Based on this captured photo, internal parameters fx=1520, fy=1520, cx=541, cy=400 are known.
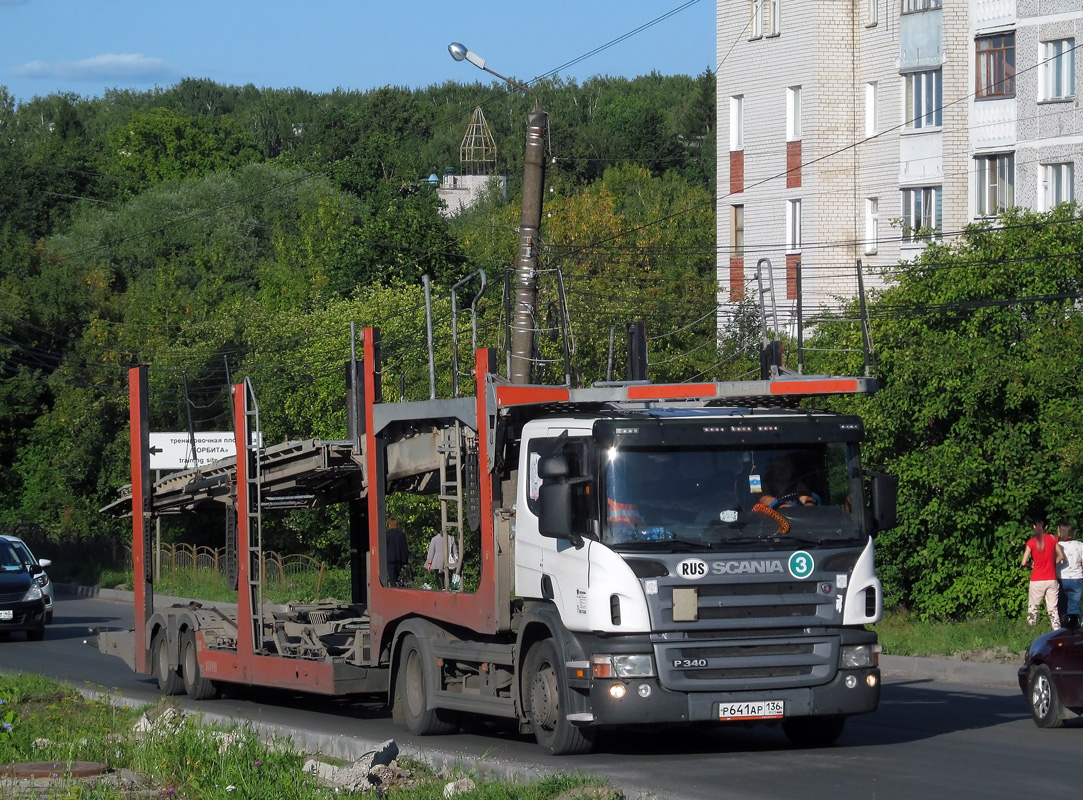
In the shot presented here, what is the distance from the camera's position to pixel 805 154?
47.9 metres

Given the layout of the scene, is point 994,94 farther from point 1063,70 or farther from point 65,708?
point 65,708

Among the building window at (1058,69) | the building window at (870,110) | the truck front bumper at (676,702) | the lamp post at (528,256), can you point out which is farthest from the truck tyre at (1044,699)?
the building window at (870,110)

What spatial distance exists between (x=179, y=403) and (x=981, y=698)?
41.0m

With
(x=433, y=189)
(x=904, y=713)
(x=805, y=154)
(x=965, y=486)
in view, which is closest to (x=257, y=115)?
(x=433, y=189)

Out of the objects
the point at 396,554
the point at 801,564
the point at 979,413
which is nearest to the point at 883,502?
the point at 801,564

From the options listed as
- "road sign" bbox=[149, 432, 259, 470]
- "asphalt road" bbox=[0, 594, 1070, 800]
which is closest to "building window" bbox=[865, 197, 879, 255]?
"road sign" bbox=[149, 432, 259, 470]

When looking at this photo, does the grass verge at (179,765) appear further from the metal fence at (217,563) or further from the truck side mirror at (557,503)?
the metal fence at (217,563)

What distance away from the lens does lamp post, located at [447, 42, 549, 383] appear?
19625mm

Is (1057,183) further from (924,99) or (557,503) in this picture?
(557,503)

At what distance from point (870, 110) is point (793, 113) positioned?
7.90ft

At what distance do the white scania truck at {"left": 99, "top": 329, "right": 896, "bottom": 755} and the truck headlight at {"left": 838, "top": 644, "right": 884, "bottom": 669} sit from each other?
0.02m

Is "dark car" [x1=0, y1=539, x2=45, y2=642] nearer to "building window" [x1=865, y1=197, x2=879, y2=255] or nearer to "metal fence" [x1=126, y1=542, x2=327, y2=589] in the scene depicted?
"metal fence" [x1=126, y1=542, x2=327, y2=589]

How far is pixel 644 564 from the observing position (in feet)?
34.1

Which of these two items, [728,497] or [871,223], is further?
[871,223]
